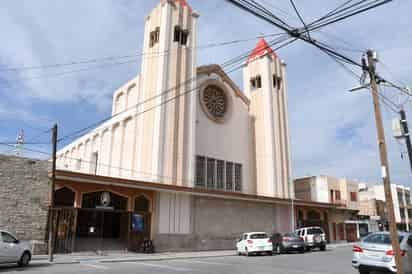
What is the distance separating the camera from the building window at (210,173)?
3347cm

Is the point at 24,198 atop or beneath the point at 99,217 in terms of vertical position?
atop

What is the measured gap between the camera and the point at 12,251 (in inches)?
562

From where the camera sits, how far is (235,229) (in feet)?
101

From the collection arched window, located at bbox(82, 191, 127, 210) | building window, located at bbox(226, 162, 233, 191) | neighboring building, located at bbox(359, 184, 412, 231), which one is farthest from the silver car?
neighboring building, located at bbox(359, 184, 412, 231)

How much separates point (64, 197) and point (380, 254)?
57.3 feet

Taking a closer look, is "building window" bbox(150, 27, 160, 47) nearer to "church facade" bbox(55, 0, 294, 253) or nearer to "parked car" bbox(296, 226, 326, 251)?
"church facade" bbox(55, 0, 294, 253)

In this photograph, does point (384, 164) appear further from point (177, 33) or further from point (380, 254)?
point (177, 33)

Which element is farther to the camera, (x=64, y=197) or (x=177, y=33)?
(x=177, y=33)

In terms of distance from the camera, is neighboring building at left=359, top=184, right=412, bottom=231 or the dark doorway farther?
neighboring building at left=359, top=184, right=412, bottom=231

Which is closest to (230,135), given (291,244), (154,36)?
(154,36)

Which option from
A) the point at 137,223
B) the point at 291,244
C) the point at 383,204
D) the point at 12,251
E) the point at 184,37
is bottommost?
the point at 291,244

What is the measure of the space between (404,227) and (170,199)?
5522 centimetres

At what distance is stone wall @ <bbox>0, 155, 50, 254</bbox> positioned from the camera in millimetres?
19875

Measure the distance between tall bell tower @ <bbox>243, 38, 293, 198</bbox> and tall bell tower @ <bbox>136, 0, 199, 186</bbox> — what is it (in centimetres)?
799
